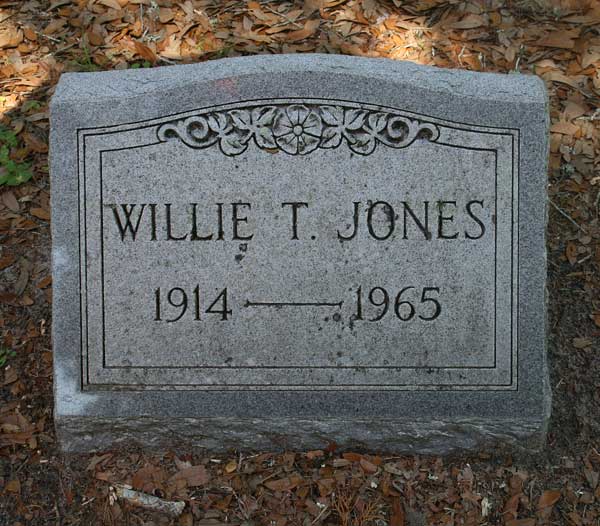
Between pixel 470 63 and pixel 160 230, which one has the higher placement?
pixel 470 63

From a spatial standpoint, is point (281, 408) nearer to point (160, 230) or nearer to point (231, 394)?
point (231, 394)

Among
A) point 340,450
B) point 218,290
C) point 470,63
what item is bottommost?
point 340,450

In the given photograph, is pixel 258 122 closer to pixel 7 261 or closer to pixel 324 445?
pixel 324 445

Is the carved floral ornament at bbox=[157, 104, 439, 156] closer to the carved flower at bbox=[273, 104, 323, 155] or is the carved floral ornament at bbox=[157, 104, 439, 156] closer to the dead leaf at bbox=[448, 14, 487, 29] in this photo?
the carved flower at bbox=[273, 104, 323, 155]

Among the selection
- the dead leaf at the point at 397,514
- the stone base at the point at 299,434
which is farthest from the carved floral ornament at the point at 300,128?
the dead leaf at the point at 397,514

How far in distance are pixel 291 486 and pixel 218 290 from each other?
848 millimetres

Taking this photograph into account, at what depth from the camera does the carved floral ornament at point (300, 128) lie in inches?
119

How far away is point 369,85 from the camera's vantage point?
9.91 feet

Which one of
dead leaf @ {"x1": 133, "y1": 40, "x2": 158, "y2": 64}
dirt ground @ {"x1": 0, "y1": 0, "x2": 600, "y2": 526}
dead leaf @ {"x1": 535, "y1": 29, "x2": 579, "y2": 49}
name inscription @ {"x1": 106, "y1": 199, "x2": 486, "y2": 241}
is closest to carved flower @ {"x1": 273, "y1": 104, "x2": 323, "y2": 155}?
name inscription @ {"x1": 106, "y1": 199, "x2": 486, "y2": 241}

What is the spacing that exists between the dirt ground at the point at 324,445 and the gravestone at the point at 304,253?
0.18 metres

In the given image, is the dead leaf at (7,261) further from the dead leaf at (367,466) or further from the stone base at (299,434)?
the dead leaf at (367,466)

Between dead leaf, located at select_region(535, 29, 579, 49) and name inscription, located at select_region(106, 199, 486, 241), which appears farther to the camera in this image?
dead leaf, located at select_region(535, 29, 579, 49)

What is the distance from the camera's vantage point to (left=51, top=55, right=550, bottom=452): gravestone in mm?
3027

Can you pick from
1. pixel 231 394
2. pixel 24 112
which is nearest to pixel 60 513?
pixel 231 394
